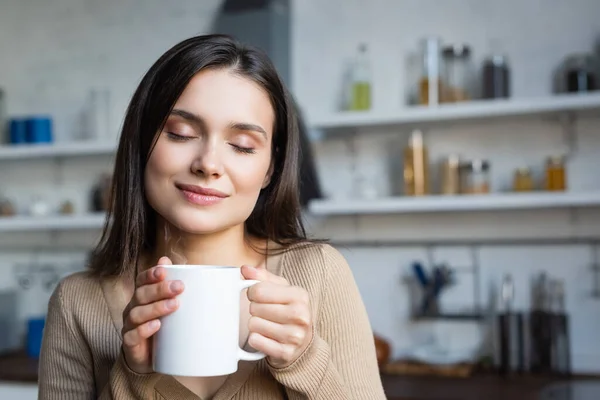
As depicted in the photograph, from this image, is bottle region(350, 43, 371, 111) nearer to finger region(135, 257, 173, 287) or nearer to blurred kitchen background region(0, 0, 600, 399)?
blurred kitchen background region(0, 0, 600, 399)

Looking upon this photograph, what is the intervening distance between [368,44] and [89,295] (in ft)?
6.56

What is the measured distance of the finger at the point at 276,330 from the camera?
1.84ft

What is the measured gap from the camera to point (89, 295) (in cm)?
81

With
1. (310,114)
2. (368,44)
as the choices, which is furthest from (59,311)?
(368,44)

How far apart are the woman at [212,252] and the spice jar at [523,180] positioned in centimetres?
160

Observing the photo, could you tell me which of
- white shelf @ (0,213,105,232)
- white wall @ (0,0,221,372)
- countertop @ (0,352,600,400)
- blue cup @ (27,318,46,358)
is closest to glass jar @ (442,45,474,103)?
countertop @ (0,352,600,400)

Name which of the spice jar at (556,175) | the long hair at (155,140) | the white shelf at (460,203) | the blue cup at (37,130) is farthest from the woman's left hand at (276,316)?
the blue cup at (37,130)

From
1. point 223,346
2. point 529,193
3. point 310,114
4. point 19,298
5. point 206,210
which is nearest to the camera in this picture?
point 223,346

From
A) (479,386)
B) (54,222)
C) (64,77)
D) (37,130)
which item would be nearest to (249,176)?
(479,386)

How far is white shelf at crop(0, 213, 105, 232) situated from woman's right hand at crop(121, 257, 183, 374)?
2196mm

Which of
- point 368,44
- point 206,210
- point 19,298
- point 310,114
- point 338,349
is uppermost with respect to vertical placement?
point 368,44

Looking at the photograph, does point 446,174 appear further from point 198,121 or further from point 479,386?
point 198,121

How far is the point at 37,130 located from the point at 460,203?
1.85 m

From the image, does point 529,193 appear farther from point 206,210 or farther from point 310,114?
point 206,210
